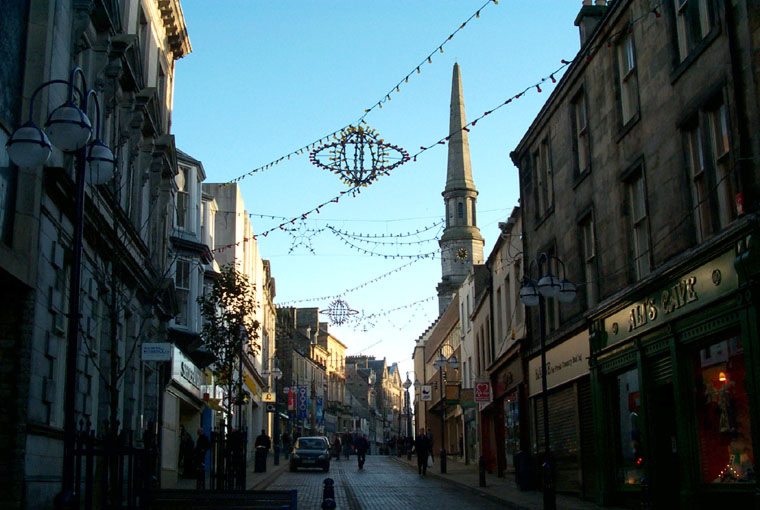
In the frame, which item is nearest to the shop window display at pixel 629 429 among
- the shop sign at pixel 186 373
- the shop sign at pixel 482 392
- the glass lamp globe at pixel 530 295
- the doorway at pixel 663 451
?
the doorway at pixel 663 451

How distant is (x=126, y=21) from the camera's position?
23359 millimetres

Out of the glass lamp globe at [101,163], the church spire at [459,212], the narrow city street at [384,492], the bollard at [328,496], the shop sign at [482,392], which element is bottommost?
the narrow city street at [384,492]

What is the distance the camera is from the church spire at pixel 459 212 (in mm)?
121688

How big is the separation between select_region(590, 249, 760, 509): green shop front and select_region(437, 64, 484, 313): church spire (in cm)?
10004

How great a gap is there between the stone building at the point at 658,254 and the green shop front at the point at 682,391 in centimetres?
4

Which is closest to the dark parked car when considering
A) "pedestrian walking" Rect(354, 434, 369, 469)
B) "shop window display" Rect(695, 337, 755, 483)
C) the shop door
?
"pedestrian walking" Rect(354, 434, 369, 469)

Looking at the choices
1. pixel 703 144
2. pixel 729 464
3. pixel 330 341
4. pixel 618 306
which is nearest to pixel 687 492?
pixel 729 464

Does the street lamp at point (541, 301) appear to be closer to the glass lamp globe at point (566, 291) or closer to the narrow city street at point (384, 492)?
the glass lamp globe at point (566, 291)

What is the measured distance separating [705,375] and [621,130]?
6099mm

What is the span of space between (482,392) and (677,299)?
1846 cm

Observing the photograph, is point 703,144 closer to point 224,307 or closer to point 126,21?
point 126,21

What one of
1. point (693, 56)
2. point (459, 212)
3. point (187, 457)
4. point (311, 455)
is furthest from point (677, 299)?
point (459, 212)

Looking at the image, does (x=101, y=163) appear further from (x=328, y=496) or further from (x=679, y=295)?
(x=679, y=295)

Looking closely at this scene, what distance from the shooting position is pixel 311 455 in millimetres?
38906
